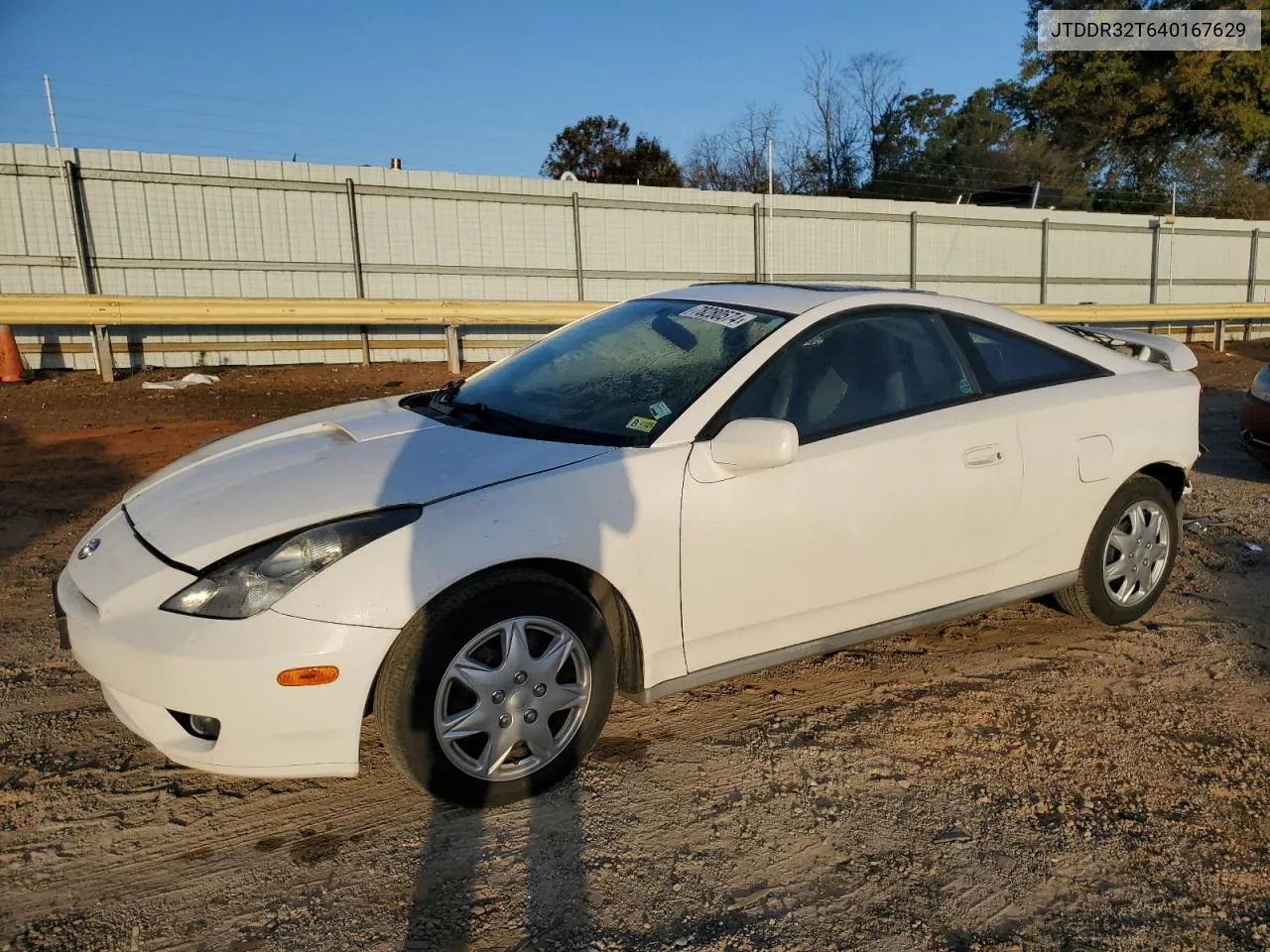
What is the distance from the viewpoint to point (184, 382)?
11.6 meters

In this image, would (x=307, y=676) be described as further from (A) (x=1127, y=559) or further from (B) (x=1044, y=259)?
(B) (x=1044, y=259)

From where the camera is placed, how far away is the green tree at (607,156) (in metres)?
36.4

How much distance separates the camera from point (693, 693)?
383 cm

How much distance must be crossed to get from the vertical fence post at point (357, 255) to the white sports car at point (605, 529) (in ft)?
34.0

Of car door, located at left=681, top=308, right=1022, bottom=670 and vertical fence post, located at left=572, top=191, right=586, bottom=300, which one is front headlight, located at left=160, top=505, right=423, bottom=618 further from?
vertical fence post, located at left=572, top=191, right=586, bottom=300

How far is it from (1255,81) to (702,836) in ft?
Answer: 124

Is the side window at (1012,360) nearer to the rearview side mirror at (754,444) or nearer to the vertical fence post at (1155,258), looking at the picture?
the rearview side mirror at (754,444)

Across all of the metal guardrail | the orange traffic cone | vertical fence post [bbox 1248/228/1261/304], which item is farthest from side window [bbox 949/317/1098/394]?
vertical fence post [bbox 1248/228/1261/304]

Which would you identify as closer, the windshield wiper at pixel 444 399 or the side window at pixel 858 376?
the side window at pixel 858 376

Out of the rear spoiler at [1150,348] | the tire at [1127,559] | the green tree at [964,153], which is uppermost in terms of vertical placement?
the green tree at [964,153]

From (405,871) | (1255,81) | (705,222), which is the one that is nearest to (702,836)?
(405,871)

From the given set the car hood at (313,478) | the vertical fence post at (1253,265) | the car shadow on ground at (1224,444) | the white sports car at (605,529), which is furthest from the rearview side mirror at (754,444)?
the vertical fence post at (1253,265)

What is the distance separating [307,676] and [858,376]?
220cm

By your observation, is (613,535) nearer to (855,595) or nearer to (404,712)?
(404,712)
